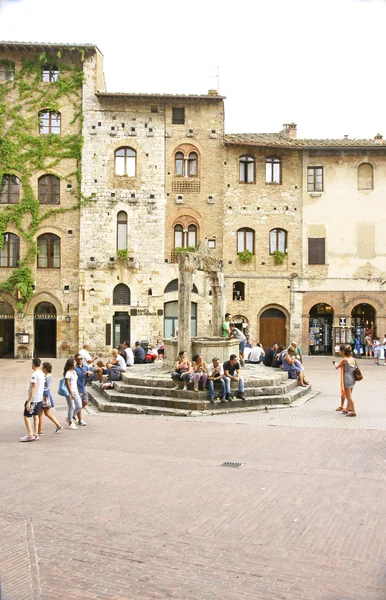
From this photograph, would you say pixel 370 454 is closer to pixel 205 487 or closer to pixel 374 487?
pixel 374 487

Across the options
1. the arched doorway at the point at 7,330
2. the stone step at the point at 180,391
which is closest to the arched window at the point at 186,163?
the arched doorway at the point at 7,330

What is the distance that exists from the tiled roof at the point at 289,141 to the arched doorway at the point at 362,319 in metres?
8.69

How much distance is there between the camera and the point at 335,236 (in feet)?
106

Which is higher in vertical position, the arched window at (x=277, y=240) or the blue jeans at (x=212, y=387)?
the arched window at (x=277, y=240)

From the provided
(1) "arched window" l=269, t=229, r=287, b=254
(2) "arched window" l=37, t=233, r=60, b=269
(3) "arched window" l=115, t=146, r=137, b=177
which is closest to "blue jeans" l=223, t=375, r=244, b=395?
(1) "arched window" l=269, t=229, r=287, b=254

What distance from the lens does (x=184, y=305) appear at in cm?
1770

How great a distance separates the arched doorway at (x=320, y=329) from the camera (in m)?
32.4

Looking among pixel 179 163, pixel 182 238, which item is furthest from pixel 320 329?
pixel 179 163

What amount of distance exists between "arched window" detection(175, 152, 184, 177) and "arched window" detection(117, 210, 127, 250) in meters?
3.64

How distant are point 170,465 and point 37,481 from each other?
216 cm

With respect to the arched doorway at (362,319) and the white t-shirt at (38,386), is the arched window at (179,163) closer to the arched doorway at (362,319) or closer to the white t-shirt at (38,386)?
the arched doorway at (362,319)

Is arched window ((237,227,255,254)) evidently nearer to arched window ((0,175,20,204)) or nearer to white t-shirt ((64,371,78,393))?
arched window ((0,175,20,204))

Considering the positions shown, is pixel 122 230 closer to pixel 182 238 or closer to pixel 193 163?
pixel 182 238

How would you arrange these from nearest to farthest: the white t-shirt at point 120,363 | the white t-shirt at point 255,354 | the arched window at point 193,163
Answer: the white t-shirt at point 120,363
the white t-shirt at point 255,354
the arched window at point 193,163
